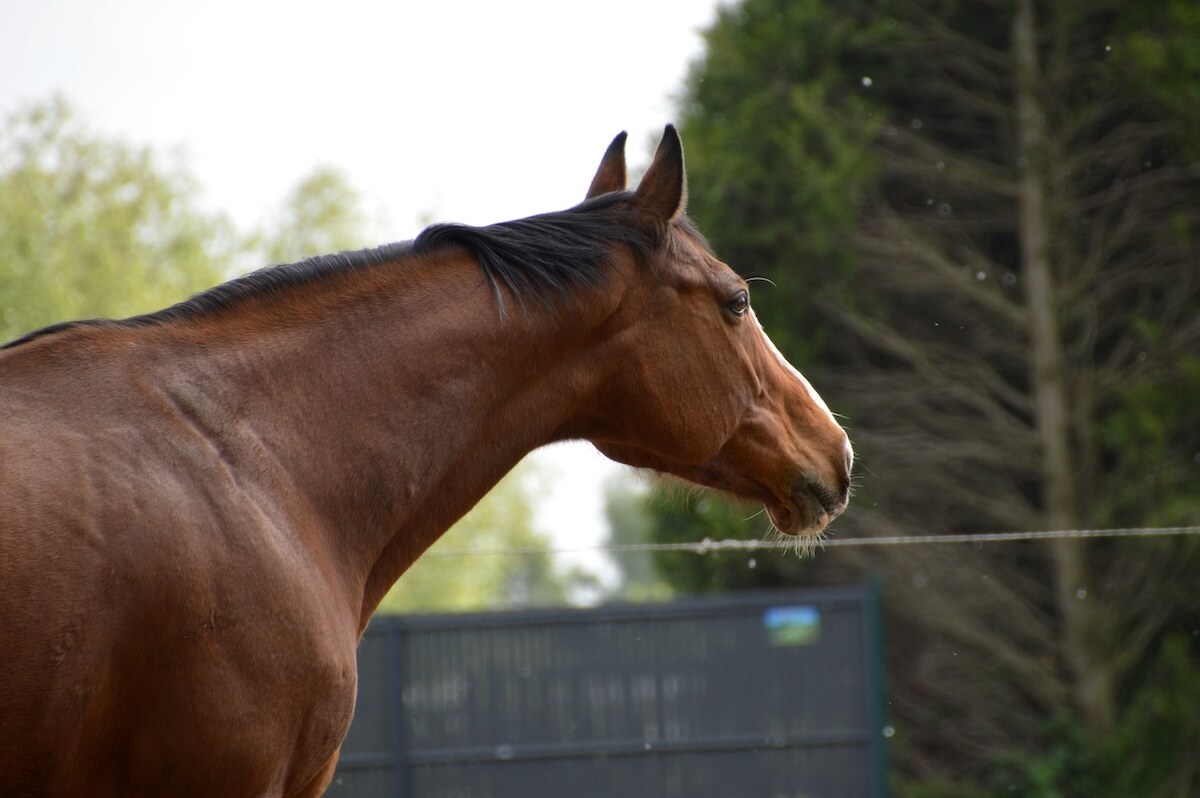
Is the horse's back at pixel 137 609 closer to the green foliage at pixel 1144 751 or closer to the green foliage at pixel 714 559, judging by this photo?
the green foliage at pixel 714 559

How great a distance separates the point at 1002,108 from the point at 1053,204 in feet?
3.13

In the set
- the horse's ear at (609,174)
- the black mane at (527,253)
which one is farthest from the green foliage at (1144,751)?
the black mane at (527,253)

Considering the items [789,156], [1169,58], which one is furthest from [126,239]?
[1169,58]

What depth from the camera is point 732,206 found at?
33.8ft

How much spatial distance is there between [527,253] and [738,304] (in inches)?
23.8

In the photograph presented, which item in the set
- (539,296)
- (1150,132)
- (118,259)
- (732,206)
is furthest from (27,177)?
(539,296)

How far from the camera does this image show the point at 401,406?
9.05 ft

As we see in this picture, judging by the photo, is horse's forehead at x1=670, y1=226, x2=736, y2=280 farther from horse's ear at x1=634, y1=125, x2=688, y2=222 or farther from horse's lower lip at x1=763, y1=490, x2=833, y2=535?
horse's lower lip at x1=763, y1=490, x2=833, y2=535

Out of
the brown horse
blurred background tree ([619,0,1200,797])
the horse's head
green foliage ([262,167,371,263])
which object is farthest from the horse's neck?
green foliage ([262,167,371,263])

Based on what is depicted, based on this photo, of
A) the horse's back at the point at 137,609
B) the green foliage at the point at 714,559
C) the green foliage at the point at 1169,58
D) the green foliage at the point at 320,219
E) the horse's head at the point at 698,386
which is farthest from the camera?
the green foliage at the point at 320,219

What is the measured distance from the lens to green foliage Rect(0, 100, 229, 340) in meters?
15.6

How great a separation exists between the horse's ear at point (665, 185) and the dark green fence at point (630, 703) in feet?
14.2

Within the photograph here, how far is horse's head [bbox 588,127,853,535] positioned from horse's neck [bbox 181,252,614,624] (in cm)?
18

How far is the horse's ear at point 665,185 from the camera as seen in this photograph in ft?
10.00
